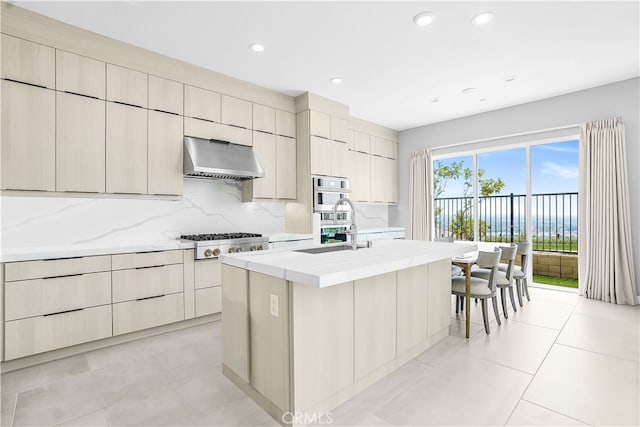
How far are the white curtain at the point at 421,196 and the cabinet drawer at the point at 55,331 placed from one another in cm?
487

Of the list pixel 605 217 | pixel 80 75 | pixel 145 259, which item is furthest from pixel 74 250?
pixel 605 217

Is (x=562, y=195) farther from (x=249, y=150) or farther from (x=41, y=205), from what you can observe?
(x=41, y=205)

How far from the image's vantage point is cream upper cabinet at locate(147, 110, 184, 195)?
10.6ft

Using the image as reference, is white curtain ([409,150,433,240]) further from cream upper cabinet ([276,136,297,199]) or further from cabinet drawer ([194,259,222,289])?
cabinet drawer ([194,259,222,289])

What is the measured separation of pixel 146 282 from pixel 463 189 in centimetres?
507

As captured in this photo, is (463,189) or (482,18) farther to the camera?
(463,189)

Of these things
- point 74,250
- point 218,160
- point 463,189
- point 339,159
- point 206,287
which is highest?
point 339,159

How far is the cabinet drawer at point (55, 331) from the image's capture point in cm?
238

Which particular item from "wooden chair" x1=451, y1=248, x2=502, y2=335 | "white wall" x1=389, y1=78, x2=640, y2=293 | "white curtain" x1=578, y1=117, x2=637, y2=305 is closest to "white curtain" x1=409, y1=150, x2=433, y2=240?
"white wall" x1=389, y1=78, x2=640, y2=293

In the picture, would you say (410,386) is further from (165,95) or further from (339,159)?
(165,95)

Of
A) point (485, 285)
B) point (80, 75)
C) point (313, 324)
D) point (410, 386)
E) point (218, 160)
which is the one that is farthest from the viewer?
point (218, 160)

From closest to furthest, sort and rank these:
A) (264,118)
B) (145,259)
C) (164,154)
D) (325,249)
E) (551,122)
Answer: (325,249), (145,259), (164,154), (264,118), (551,122)

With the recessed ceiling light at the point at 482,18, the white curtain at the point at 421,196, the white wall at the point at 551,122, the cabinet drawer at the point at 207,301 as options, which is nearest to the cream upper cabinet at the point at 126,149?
the cabinet drawer at the point at 207,301

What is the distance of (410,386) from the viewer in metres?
2.10
